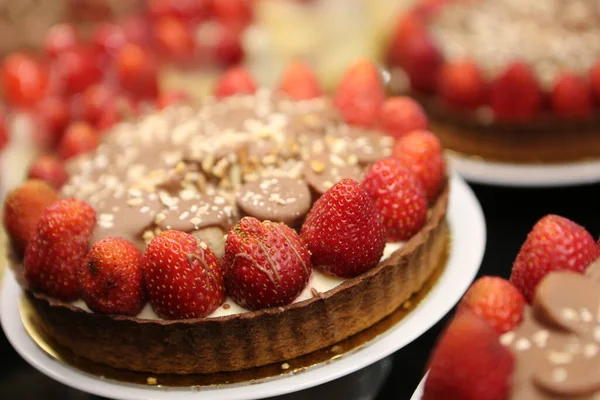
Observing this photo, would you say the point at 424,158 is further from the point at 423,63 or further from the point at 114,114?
the point at 114,114

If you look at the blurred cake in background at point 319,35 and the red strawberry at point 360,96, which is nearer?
the red strawberry at point 360,96

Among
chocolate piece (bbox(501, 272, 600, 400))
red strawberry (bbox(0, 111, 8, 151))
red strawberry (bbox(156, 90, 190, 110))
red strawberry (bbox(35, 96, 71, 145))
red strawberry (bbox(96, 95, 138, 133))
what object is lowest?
red strawberry (bbox(0, 111, 8, 151))

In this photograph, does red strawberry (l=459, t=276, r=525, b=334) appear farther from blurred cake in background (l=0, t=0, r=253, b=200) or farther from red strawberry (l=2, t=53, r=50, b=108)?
red strawberry (l=2, t=53, r=50, b=108)

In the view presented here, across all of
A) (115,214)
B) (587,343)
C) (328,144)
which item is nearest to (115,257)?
(115,214)

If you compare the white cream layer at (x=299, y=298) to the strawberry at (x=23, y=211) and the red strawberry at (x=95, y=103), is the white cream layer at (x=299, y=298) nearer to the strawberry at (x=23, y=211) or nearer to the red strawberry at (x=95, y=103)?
the strawberry at (x=23, y=211)

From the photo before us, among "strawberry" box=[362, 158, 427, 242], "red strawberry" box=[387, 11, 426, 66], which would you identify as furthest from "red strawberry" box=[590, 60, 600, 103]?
"strawberry" box=[362, 158, 427, 242]

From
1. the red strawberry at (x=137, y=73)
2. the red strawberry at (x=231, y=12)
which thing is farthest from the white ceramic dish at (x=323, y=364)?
the red strawberry at (x=231, y=12)

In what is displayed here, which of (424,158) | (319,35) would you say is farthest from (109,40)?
(424,158)
